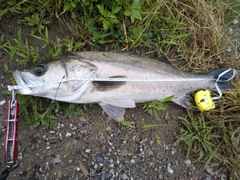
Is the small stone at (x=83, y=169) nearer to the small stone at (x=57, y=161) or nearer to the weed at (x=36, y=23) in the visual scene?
the small stone at (x=57, y=161)

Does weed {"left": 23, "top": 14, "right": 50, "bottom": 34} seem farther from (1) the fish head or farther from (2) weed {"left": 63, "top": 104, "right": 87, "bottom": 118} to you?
(2) weed {"left": 63, "top": 104, "right": 87, "bottom": 118}

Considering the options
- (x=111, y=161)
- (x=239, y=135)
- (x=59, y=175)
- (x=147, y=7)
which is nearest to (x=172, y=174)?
(x=111, y=161)

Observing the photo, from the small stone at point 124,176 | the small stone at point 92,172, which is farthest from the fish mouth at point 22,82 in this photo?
the small stone at point 124,176

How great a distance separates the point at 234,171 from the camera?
3.57m

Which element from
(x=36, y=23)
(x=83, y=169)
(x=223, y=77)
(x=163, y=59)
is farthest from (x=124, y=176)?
(x=36, y=23)

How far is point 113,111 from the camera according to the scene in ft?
10.9

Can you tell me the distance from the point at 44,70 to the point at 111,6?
1305 millimetres

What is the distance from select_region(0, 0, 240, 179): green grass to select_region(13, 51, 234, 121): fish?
0.29m

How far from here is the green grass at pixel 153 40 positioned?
134 inches

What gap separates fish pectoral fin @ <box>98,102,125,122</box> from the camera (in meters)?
3.31

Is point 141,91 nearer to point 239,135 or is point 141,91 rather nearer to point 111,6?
point 111,6

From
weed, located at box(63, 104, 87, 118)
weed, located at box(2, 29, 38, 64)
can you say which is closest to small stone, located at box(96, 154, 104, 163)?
weed, located at box(63, 104, 87, 118)

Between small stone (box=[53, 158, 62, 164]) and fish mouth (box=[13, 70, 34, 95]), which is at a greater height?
fish mouth (box=[13, 70, 34, 95])

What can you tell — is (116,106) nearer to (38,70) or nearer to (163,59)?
(163,59)
